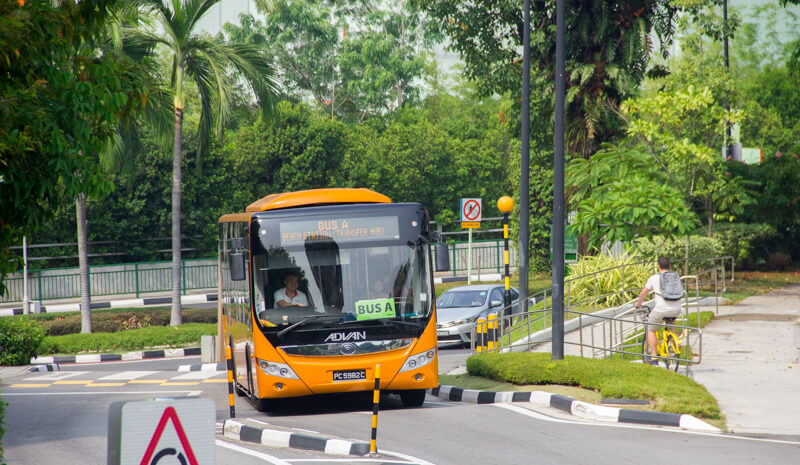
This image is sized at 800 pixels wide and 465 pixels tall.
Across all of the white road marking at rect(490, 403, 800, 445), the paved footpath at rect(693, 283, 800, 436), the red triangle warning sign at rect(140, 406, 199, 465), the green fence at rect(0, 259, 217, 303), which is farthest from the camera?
the green fence at rect(0, 259, 217, 303)

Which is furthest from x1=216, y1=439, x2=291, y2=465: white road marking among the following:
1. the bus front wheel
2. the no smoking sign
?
the no smoking sign

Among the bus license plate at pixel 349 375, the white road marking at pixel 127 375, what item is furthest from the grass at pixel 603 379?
the white road marking at pixel 127 375

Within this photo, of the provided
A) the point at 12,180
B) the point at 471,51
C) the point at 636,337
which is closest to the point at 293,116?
the point at 471,51

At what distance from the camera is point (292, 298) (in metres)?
12.1

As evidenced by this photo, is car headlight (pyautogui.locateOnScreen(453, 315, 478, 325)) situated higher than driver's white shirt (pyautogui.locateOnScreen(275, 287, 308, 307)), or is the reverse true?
driver's white shirt (pyautogui.locateOnScreen(275, 287, 308, 307))

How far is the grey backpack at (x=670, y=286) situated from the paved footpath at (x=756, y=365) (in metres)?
1.22

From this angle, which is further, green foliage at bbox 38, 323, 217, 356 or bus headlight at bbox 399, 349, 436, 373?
green foliage at bbox 38, 323, 217, 356

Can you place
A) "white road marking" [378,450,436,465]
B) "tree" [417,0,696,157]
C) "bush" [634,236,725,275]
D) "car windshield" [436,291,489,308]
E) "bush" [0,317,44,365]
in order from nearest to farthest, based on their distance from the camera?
"white road marking" [378,450,436,465] → "bush" [0,317,44,365] → "car windshield" [436,291,489,308] → "bush" [634,236,725,275] → "tree" [417,0,696,157]

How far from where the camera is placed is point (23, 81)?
686 cm

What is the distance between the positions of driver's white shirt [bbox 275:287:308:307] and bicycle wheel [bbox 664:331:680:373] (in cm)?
568

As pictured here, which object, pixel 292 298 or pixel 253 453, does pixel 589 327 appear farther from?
pixel 253 453

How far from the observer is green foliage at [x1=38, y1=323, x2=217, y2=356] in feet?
80.4

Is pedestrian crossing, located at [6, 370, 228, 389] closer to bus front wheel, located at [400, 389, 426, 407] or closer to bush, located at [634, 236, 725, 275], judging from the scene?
bus front wheel, located at [400, 389, 426, 407]

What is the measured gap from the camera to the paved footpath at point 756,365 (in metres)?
10.5
